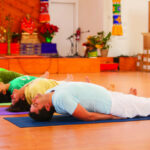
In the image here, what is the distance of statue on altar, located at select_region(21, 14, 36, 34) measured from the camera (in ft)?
41.2

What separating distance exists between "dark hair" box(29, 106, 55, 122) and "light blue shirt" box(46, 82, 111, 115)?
0.23ft

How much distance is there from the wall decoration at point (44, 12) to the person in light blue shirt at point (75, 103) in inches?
374

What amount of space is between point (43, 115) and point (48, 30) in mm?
9318

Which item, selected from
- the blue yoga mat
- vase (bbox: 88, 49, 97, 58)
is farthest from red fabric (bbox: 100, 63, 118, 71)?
the blue yoga mat

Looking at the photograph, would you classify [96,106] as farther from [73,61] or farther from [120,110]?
[73,61]

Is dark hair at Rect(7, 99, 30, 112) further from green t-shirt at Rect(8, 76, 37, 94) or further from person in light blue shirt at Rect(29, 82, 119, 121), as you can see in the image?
person in light blue shirt at Rect(29, 82, 119, 121)

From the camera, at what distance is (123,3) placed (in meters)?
12.2

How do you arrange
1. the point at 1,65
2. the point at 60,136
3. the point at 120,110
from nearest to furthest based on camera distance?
A: 1. the point at 60,136
2. the point at 120,110
3. the point at 1,65

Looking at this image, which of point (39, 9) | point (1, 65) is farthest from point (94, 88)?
point (39, 9)

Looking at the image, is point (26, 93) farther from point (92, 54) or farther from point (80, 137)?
point (92, 54)

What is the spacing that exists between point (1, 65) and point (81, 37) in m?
4.37

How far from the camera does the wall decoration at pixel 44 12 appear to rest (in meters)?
12.8

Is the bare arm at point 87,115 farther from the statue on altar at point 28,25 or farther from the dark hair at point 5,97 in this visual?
the statue on altar at point 28,25

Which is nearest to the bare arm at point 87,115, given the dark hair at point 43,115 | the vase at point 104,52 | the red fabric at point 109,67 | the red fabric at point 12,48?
the dark hair at point 43,115
